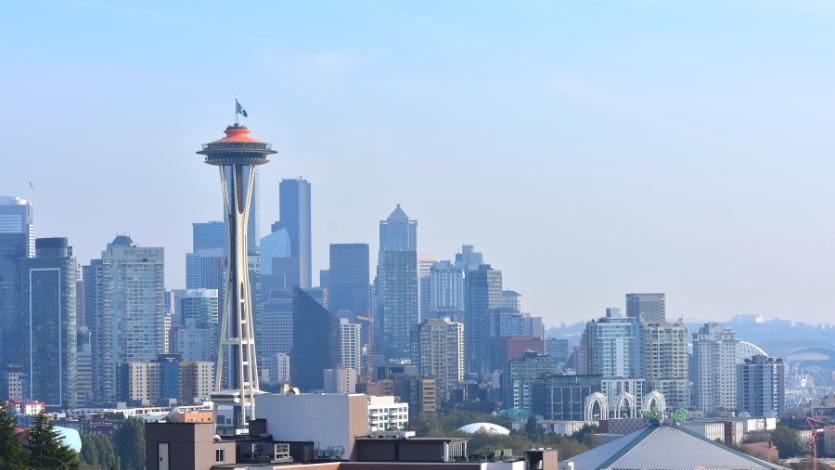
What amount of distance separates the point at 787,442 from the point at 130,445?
5137 cm

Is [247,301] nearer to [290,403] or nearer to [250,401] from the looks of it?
[250,401]

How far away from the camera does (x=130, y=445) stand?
142 meters

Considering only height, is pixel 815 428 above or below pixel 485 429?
below

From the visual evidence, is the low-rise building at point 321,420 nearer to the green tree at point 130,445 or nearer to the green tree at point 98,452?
the green tree at point 98,452

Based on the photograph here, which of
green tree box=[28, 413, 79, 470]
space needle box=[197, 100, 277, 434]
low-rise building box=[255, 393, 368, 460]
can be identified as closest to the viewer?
green tree box=[28, 413, 79, 470]

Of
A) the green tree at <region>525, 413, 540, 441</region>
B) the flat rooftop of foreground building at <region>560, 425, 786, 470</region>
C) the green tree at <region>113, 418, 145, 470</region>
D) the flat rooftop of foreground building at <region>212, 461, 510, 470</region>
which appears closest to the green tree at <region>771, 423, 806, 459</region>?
the green tree at <region>525, 413, 540, 441</region>

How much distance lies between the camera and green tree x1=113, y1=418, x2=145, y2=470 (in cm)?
13638

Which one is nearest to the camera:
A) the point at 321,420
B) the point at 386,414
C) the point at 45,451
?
the point at 45,451

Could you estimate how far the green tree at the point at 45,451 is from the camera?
49.0 meters

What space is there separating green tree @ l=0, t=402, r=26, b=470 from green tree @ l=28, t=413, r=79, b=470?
255mm

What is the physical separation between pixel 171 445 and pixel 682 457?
203ft

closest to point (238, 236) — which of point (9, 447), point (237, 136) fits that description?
point (237, 136)

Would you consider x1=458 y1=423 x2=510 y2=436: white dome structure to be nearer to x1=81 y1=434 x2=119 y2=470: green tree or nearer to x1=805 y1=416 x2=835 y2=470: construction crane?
x1=805 y1=416 x2=835 y2=470: construction crane

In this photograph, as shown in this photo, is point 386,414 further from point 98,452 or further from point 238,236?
point 98,452
